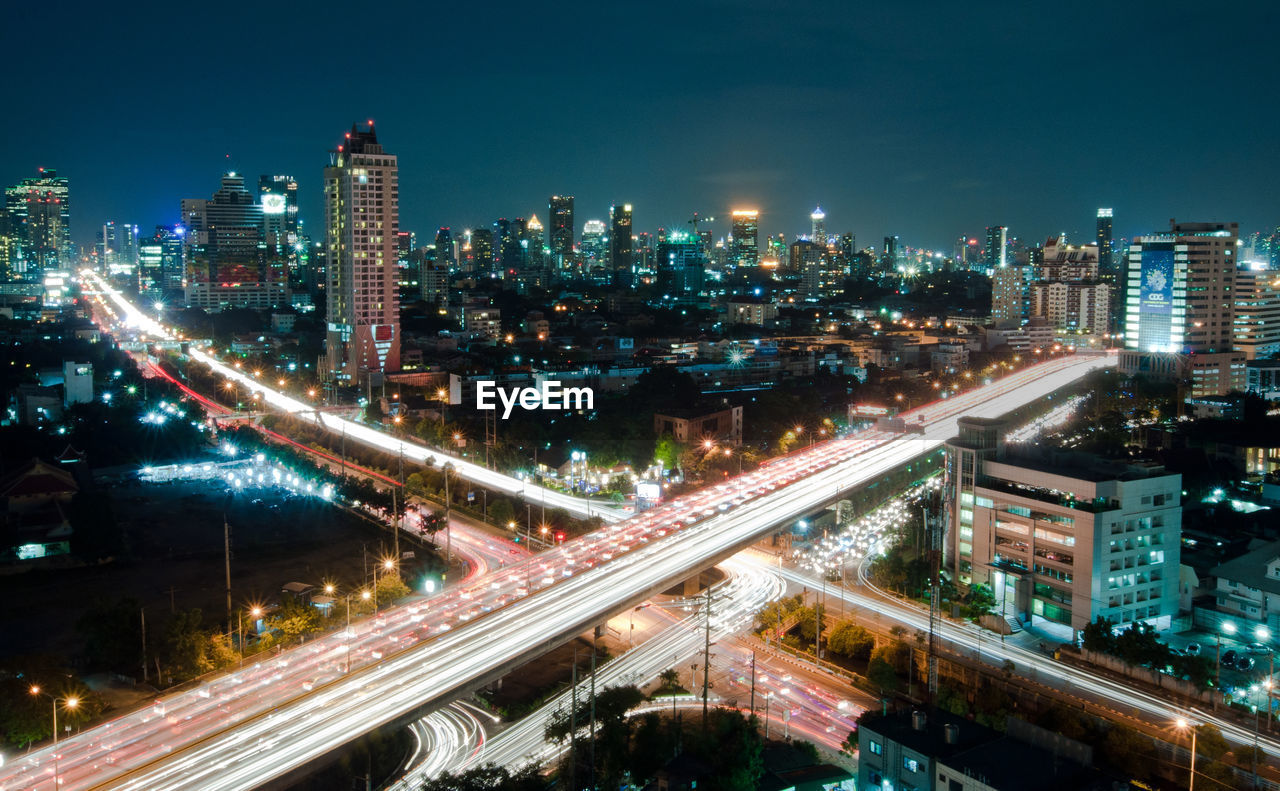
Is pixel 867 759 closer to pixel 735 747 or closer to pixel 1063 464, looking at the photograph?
pixel 735 747

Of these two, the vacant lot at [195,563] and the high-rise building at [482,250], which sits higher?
the high-rise building at [482,250]

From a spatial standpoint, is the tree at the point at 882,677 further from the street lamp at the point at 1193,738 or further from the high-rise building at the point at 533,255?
the high-rise building at the point at 533,255

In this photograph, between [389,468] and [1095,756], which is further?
[389,468]

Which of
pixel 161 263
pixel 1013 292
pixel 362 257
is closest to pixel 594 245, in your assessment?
pixel 161 263

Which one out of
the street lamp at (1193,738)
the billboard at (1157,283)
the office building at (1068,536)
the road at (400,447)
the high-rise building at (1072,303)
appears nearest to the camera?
the street lamp at (1193,738)

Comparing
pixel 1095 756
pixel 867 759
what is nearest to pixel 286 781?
pixel 867 759

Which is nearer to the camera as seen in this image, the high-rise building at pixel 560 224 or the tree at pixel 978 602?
the tree at pixel 978 602

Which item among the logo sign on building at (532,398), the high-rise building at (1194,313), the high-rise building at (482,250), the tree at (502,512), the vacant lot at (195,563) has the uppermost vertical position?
the high-rise building at (482,250)

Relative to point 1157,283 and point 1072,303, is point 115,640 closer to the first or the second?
point 1157,283

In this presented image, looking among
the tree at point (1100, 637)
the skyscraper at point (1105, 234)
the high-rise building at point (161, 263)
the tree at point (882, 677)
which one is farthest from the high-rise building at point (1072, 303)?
the high-rise building at point (161, 263)
